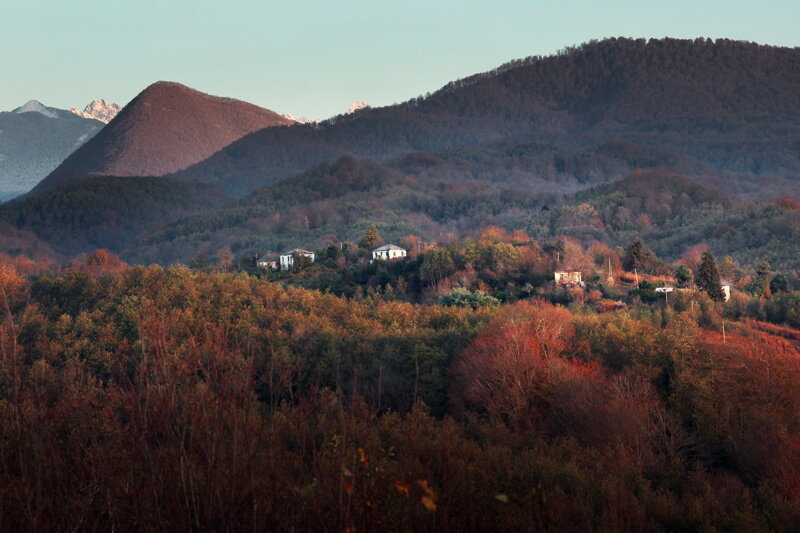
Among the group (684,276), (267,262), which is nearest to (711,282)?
(684,276)

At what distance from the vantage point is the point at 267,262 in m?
68.2

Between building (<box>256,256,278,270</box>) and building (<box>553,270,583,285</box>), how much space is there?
27183 mm

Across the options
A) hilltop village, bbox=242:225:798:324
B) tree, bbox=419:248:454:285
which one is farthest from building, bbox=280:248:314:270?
tree, bbox=419:248:454:285

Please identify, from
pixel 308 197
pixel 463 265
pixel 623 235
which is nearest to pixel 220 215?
pixel 308 197

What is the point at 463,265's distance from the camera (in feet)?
166

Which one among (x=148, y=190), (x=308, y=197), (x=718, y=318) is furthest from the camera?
(x=148, y=190)

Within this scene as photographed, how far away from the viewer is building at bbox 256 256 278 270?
6562 cm

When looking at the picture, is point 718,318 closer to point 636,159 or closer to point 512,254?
point 512,254

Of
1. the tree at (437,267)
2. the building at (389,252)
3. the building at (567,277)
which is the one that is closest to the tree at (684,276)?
the building at (567,277)

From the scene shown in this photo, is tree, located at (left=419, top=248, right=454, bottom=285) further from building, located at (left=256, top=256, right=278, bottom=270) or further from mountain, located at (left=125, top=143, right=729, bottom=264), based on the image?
mountain, located at (left=125, top=143, right=729, bottom=264)

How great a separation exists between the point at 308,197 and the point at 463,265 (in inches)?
3768

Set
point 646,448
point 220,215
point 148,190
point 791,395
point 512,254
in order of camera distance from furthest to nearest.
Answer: point 148,190 < point 220,215 < point 512,254 < point 791,395 < point 646,448

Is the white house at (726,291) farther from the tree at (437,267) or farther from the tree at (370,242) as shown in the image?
the tree at (370,242)

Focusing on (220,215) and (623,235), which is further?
(220,215)
